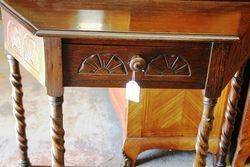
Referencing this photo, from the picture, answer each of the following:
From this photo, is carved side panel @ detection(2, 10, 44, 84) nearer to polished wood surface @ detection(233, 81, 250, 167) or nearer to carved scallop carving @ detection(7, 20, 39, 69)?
carved scallop carving @ detection(7, 20, 39, 69)

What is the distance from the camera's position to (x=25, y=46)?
1.00m

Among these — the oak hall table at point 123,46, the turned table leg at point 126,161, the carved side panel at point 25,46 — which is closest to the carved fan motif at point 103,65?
the oak hall table at point 123,46

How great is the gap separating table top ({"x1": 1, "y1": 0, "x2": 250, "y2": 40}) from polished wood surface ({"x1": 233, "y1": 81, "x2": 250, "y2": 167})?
0.41 meters

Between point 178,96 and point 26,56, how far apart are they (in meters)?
0.62

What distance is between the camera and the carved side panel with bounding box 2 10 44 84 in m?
0.94

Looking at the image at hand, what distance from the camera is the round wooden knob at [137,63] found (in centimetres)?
91

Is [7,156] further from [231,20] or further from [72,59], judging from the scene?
[231,20]

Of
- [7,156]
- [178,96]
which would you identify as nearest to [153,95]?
[178,96]

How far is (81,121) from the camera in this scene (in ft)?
6.04

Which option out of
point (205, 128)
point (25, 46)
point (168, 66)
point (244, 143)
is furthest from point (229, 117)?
point (25, 46)

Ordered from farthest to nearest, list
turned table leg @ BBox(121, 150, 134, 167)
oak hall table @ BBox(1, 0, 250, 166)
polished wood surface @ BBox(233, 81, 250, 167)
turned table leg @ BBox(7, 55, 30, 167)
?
turned table leg @ BBox(121, 150, 134, 167) → polished wood surface @ BBox(233, 81, 250, 167) → turned table leg @ BBox(7, 55, 30, 167) → oak hall table @ BBox(1, 0, 250, 166)

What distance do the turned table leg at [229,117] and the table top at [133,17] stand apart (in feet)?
0.85

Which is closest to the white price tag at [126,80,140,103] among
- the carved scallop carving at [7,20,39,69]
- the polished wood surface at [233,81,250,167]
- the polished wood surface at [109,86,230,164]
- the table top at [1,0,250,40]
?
the table top at [1,0,250,40]

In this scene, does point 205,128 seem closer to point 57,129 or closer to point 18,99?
point 57,129
